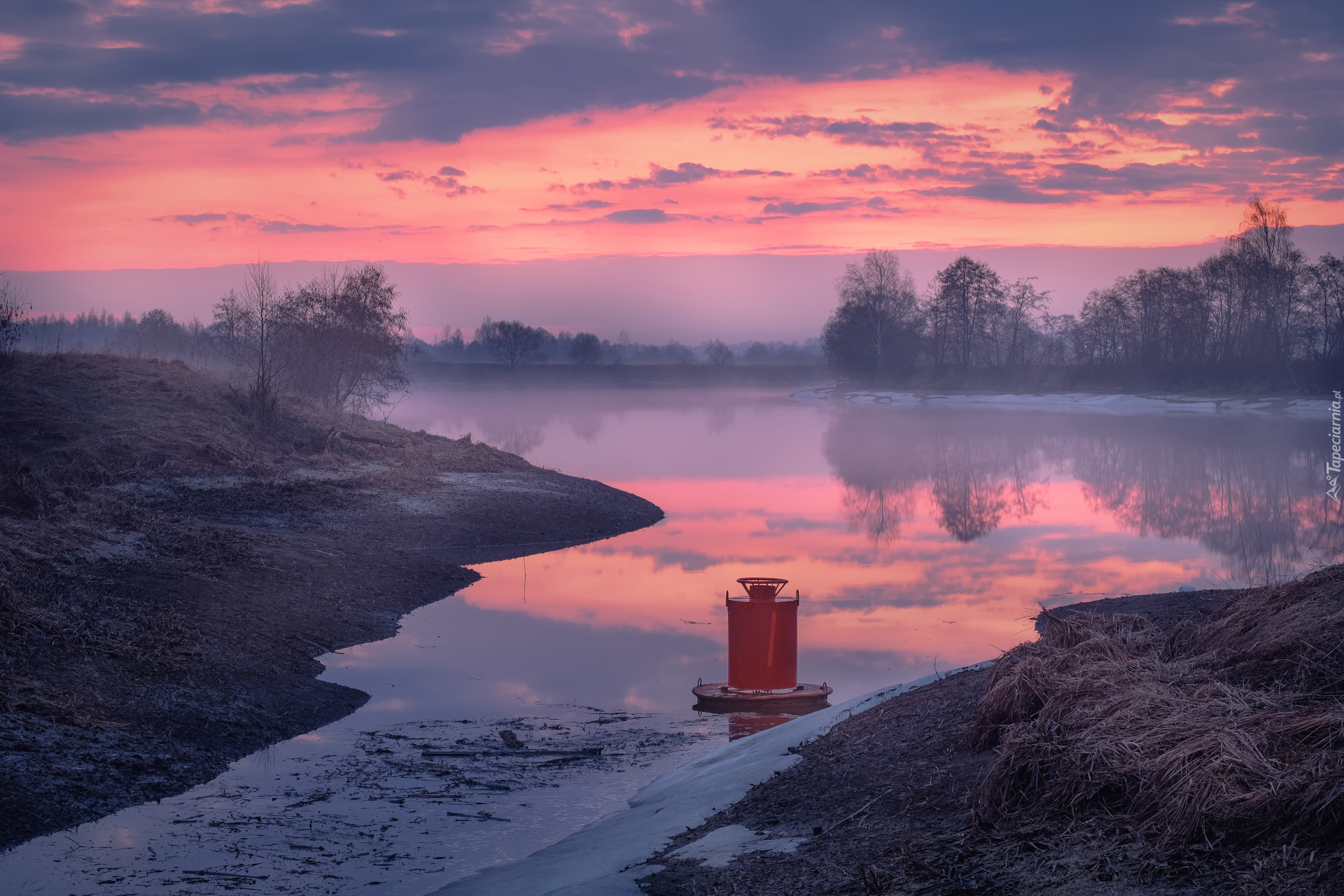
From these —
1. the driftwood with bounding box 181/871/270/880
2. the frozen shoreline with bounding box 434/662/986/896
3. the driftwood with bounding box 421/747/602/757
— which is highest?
the frozen shoreline with bounding box 434/662/986/896

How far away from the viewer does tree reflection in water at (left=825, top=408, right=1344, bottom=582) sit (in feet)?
90.4

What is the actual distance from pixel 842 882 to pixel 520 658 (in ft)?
33.9

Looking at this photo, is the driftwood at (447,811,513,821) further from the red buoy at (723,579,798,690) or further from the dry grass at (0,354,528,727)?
the red buoy at (723,579,798,690)

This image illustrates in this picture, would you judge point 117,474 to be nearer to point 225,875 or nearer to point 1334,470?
point 225,875

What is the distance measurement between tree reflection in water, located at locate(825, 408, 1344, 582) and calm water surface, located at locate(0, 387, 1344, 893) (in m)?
0.20

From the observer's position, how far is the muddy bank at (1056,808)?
4.84 meters

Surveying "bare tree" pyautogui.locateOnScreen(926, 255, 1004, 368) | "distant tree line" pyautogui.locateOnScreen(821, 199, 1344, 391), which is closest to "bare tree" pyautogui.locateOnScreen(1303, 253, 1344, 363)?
"distant tree line" pyautogui.locateOnScreen(821, 199, 1344, 391)

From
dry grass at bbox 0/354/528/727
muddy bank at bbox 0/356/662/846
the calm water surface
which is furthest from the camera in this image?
dry grass at bbox 0/354/528/727

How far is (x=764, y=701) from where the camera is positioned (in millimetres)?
12414

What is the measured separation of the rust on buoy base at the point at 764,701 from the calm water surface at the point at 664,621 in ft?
1.07

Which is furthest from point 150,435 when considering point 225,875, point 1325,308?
point 1325,308

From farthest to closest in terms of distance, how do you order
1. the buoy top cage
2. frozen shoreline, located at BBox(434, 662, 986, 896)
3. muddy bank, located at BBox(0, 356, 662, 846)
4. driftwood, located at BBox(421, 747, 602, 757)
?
the buoy top cage
driftwood, located at BBox(421, 747, 602, 757)
muddy bank, located at BBox(0, 356, 662, 846)
frozen shoreline, located at BBox(434, 662, 986, 896)

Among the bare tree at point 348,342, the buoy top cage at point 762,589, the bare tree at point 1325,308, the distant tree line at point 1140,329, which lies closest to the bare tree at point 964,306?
the distant tree line at point 1140,329

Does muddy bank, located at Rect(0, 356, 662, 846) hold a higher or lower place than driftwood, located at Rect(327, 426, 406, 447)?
lower
